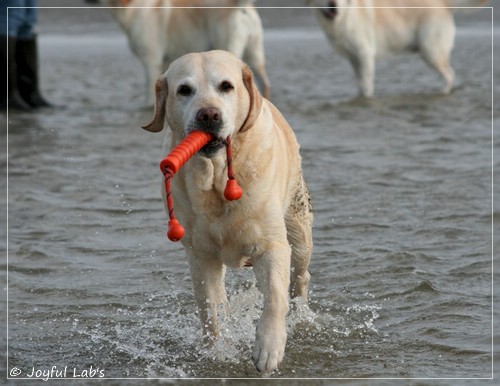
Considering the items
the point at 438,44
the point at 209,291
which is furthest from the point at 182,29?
the point at 209,291

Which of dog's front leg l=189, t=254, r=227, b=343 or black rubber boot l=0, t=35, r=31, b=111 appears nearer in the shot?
dog's front leg l=189, t=254, r=227, b=343

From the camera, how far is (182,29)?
11.5m

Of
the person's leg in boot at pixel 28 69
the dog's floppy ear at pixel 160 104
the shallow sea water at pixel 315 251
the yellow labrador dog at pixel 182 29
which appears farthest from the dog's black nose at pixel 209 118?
the person's leg in boot at pixel 28 69

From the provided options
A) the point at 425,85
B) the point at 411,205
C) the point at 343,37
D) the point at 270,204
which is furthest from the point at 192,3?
the point at 270,204

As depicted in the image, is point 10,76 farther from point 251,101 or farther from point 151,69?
point 251,101

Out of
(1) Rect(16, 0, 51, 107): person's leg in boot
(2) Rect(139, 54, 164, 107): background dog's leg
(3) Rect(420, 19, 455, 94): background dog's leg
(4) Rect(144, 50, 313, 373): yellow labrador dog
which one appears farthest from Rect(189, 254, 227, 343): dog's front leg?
(3) Rect(420, 19, 455, 94): background dog's leg

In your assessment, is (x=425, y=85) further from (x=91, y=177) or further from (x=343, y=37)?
(x=91, y=177)

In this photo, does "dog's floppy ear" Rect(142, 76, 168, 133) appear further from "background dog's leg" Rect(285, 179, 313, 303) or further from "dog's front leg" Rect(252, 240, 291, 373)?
"background dog's leg" Rect(285, 179, 313, 303)

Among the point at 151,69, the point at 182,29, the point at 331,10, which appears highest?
the point at 331,10

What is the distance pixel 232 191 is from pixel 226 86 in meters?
0.40

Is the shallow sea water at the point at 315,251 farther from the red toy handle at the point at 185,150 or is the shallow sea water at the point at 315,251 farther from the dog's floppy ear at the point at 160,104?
the red toy handle at the point at 185,150

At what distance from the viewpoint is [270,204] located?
14.4 ft

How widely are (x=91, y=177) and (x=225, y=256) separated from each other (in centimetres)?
418

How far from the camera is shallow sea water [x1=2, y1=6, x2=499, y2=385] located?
193 inches
